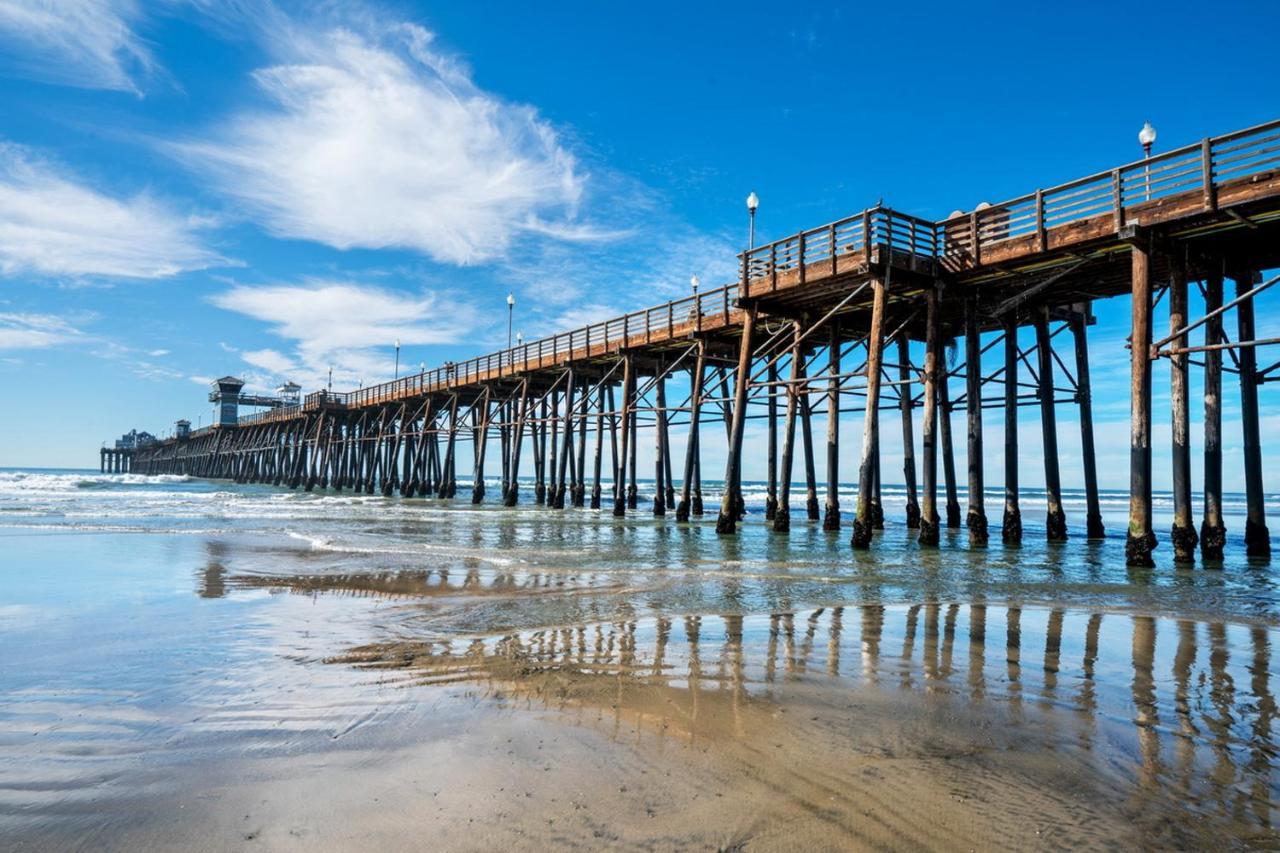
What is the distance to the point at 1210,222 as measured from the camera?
483 inches

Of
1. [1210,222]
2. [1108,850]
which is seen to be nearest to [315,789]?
[1108,850]

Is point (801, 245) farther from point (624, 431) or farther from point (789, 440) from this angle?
point (624, 431)

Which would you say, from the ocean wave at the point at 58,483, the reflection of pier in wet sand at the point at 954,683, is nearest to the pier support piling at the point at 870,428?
the reflection of pier in wet sand at the point at 954,683

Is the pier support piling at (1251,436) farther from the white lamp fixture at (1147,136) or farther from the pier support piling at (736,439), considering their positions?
the pier support piling at (736,439)

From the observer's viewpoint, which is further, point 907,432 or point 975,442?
point 907,432

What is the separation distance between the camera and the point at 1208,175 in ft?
38.8

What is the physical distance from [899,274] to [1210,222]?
5.58m

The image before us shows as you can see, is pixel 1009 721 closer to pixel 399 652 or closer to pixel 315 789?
pixel 315 789

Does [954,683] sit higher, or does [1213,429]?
[1213,429]

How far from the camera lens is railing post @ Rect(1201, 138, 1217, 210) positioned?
11.8 m

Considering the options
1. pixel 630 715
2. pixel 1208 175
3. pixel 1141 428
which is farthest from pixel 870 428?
pixel 630 715

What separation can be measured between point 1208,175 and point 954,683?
37.9ft

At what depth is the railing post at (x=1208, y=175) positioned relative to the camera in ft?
38.7

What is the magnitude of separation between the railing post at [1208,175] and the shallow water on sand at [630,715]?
21.1 ft
